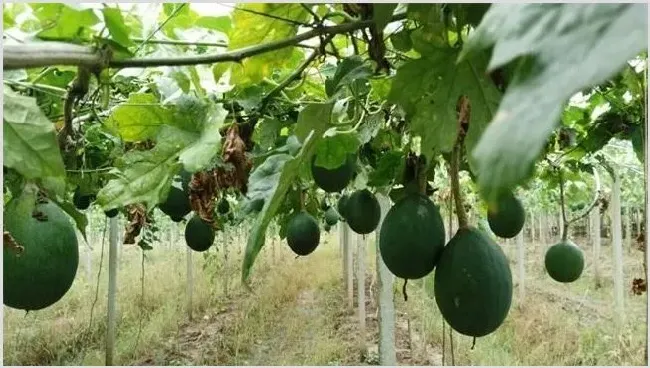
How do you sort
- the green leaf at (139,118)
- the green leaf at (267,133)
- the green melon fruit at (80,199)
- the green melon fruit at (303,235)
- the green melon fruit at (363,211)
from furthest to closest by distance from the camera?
the green melon fruit at (80,199), the green melon fruit at (303,235), the green melon fruit at (363,211), the green leaf at (267,133), the green leaf at (139,118)

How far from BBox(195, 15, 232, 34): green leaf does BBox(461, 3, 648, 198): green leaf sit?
107cm

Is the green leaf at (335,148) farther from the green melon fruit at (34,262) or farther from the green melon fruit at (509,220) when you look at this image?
the green melon fruit at (509,220)

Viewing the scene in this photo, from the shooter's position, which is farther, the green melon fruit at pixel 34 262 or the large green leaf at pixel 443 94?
the green melon fruit at pixel 34 262

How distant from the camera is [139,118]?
130 centimetres

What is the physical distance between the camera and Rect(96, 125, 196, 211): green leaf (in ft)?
3.64

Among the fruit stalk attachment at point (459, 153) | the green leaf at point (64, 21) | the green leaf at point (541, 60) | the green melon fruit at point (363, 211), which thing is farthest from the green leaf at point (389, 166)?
the green leaf at point (541, 60)

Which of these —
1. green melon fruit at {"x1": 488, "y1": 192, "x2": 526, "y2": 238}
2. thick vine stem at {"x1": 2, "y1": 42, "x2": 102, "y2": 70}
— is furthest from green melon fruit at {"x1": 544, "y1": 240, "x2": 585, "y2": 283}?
thick vine stem at {"x1": 2, "y1": 42, "x2": 102, "y2": 70}

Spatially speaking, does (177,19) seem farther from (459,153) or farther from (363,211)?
(363,211)

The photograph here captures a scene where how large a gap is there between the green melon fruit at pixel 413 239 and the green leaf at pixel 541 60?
2.81 feet

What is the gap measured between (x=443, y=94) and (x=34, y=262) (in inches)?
28.7

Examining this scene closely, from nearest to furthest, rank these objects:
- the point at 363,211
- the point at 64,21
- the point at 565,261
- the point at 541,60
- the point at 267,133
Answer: the point at 541,60, the point at 64,21, the point at 267,133, the point at 363,211, the point at 565,261

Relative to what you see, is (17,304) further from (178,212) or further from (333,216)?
(333,216)

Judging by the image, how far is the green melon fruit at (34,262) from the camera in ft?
3.67

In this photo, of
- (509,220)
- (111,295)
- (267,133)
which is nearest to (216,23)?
(267,133)
